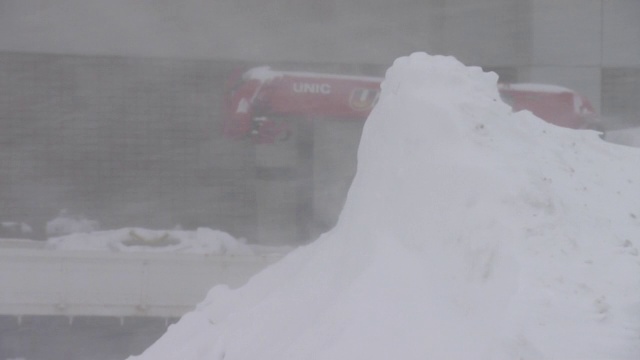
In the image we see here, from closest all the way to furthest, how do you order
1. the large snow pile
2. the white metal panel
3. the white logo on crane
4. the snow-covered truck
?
the large snow pile < the white metal panel < the snow-covered truck < the white logo on crane

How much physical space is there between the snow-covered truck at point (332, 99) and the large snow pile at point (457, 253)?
704 cm

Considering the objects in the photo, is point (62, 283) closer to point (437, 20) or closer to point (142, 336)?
point (142, 336)

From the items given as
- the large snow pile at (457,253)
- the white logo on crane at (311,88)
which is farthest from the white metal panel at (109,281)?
the white logo on crane at (311,88)

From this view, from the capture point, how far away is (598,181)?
15.6ft

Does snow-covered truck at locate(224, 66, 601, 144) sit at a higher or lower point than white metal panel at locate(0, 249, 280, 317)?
higher

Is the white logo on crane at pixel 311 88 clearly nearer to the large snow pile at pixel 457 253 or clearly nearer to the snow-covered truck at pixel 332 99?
the snow-covered truck at pixel 332 99

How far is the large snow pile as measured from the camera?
3.47 m

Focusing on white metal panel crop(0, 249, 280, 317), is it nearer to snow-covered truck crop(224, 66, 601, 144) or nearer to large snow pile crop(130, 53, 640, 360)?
large snow pile crop(130, 53, 640, 360)

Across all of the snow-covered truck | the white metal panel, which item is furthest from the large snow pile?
the snow-covered truck

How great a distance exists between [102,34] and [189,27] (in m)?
1.39

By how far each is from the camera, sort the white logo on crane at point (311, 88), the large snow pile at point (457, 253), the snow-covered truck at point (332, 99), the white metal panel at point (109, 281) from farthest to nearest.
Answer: the white logo on crane at point (311, 88), the snow-covered truck at point (332, 99), the white metal panel at point (109, 281), the large snow pile at point (457, 253)

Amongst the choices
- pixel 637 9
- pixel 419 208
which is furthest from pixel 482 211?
pixel 637 9

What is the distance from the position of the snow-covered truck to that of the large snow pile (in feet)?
23.1

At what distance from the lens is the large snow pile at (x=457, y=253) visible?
3.47 m
